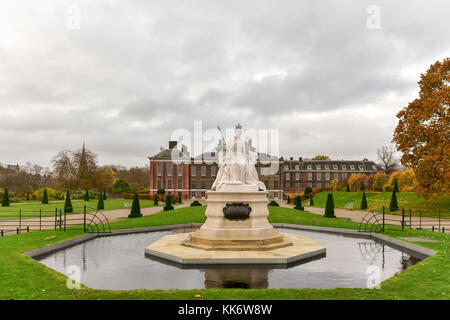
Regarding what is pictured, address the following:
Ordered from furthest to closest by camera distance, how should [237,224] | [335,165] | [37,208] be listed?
[335,165] < [37,208] < [237,224]

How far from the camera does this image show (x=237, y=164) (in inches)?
478

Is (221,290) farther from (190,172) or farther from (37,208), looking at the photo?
(190,172)

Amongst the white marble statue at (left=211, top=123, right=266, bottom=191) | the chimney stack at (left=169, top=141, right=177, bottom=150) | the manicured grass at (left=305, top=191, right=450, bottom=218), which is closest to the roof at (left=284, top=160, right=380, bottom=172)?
the manicured grass at (left=305, top=191, right=450, bottom=218)

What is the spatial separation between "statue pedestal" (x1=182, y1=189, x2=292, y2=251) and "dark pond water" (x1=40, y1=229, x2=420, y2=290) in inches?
76.5

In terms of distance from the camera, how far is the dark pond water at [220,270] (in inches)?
293

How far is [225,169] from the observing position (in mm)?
12172

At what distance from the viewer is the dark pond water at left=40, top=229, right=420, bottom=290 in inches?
293

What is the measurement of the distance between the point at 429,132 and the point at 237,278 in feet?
80.8

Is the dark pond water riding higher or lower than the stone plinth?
lower

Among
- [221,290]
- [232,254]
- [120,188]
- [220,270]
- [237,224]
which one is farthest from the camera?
[120,188]

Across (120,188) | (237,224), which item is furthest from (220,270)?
(120,188)

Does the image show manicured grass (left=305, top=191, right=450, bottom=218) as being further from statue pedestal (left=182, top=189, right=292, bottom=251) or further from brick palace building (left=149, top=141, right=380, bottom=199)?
statue pedestal (left=182, top=189, right=292, bottom=251)

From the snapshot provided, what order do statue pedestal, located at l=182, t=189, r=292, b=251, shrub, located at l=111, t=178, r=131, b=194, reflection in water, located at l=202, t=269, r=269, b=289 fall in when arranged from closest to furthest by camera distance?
reflection in water, located at l=202, t=269, r=269, b=289
statue pedestal, located at l=182, t=189, r=292, b=251
shrub, located at l=111, t=178, r=131, b=194
